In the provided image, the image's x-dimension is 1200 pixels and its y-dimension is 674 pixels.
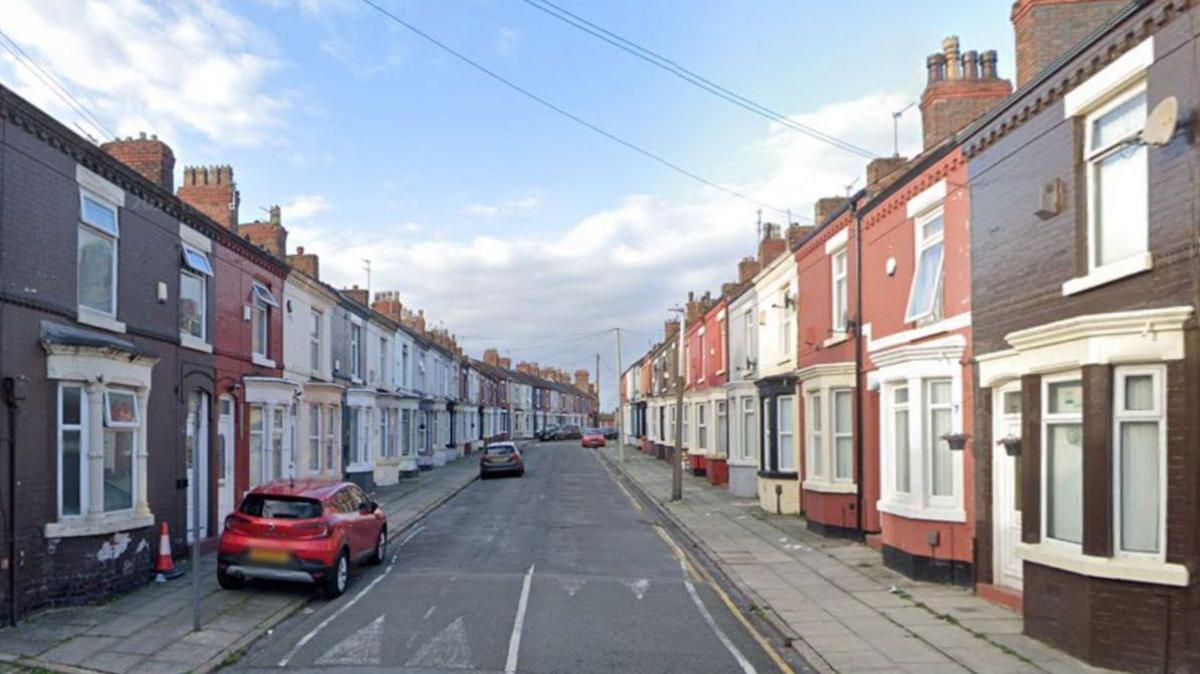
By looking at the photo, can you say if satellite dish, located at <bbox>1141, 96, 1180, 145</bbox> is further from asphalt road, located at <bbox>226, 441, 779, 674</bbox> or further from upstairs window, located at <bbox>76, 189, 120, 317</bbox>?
upstairs window, located at <bbox>76, 189, 120, 317</bbox>

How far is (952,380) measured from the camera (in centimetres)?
1323

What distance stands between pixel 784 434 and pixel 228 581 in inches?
551

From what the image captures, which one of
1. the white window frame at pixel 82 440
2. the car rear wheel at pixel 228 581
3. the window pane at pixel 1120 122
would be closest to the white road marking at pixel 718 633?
the car rear wheel at pixel 228 581

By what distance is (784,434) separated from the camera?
22859 millimetres

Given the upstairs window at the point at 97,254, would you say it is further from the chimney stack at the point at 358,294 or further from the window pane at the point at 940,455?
the chimney stack at the point at 358,294

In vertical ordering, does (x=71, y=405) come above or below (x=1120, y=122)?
below

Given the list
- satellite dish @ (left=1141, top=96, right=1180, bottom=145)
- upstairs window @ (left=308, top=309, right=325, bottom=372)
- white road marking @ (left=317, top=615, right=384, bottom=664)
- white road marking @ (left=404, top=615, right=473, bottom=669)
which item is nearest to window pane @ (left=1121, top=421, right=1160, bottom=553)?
satellite dish @ (left=1141, top=96, right=1180, bottom=145)

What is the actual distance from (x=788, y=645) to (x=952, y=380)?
514 centimetres

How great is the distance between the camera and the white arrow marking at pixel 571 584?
1310cm

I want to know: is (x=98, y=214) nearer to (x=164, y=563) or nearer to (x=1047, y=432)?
(x=164, y=563)

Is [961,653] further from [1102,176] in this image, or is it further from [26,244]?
[26,244]

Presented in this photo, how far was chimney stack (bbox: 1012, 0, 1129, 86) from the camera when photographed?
11.7m

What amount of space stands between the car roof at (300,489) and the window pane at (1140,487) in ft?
32.3

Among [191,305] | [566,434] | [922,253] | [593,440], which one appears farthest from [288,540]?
[566,434]
